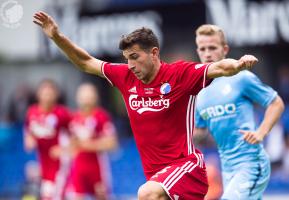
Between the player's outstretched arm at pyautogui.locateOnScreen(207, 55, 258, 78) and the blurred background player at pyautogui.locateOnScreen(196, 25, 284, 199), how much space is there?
3.81ft

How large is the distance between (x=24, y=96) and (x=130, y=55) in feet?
39.3

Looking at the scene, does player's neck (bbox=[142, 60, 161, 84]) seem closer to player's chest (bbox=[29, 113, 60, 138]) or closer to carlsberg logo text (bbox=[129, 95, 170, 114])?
carlsberg logo text (bbox=[129, 95, 170, 114])

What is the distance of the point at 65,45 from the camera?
22.4 ft

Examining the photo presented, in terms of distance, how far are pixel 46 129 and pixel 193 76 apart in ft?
21.6

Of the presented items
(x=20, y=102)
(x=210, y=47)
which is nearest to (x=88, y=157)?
(x=20, y=102)

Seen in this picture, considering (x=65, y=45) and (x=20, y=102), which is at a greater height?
(x=65, y=45)

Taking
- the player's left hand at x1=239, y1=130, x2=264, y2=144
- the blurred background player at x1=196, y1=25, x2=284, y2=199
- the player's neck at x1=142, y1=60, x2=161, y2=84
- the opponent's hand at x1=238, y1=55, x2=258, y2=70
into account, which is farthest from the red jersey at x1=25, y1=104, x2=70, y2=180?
the opponent's hand at x1=238, y1=55, x2=258, y2=70

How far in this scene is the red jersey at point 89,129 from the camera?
1295cm

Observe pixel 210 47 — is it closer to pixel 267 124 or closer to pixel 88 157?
pixel 267 124

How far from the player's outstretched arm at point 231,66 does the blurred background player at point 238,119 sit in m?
1.16

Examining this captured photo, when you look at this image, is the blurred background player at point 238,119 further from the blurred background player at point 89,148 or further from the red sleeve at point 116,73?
the blurred background player at point 89,148

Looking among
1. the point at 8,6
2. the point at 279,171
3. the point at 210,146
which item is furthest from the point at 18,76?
the point at 8,6

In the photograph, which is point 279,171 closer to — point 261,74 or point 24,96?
point 261,74

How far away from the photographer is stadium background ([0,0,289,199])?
615 inches
